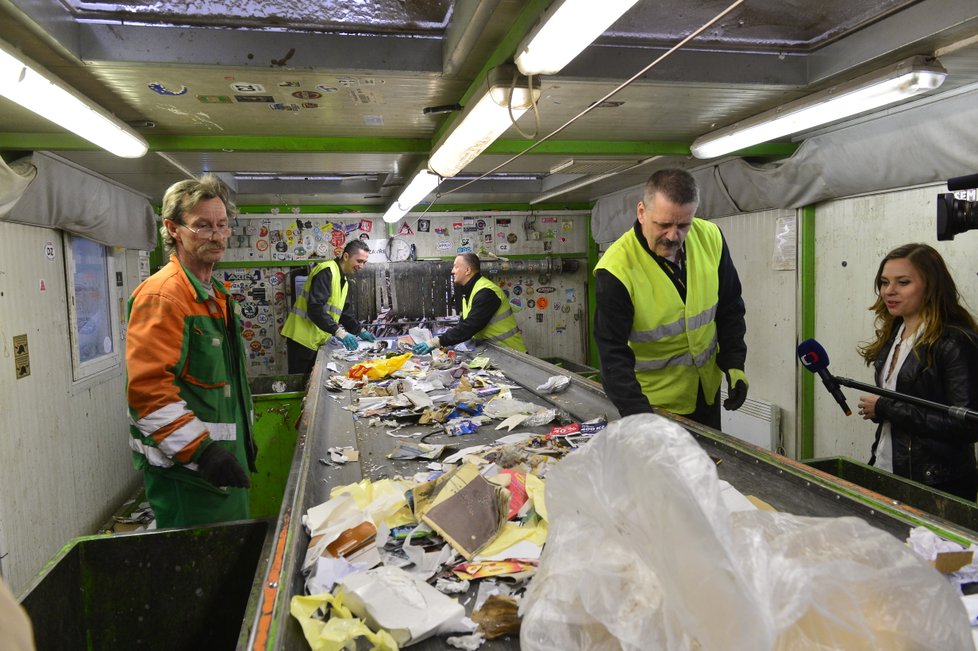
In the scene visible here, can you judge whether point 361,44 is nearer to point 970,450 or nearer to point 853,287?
point 970,450

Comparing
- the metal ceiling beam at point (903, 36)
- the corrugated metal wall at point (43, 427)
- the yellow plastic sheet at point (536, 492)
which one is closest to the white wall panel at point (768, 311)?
the metal ceiling beam at point (903, 36)

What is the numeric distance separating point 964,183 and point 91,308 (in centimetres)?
645

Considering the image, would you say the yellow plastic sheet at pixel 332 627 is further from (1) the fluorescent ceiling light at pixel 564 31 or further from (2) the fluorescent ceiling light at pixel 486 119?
(2) the fluorescent ceiling light at pixel 486 119

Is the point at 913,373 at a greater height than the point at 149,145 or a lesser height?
lesser

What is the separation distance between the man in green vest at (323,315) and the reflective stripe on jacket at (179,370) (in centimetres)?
394

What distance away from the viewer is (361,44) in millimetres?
2936

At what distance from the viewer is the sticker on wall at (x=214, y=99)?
326cm

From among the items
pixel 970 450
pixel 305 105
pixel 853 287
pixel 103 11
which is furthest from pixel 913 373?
pixel 103 11

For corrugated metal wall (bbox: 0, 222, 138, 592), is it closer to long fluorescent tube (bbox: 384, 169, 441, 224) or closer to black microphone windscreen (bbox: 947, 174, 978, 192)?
long fluorescent tube (bbox: 384, 169, 441, 224)

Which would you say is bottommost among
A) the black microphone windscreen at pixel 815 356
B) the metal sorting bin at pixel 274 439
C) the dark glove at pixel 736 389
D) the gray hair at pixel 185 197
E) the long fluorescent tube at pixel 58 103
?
the metal sorting bin at pixel 274 439

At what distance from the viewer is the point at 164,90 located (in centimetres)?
312

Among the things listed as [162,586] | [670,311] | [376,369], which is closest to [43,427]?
[376,369]

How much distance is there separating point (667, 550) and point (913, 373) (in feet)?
7.65

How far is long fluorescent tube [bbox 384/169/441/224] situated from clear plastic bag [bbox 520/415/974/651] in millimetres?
4079
